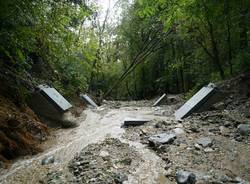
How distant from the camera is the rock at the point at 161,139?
4.84 meters

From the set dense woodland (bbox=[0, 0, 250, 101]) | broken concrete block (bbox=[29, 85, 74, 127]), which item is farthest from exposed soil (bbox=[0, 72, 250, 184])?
dense woodland (bbox=[0, 0, 250, 101])

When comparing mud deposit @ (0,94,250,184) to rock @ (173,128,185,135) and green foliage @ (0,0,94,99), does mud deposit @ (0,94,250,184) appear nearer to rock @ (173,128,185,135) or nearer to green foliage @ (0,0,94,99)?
rock @ (173,128,185,135)

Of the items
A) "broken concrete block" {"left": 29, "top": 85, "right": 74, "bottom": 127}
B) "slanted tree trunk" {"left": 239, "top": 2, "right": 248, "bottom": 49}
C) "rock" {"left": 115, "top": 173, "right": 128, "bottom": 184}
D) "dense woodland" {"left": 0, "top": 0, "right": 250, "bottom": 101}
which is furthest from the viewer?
"broken concrete block" {"left": 29, "top": 85, "right": 74, "bottom": 127}

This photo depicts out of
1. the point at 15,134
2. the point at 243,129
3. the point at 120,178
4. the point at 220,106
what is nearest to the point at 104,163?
the point at 120,178

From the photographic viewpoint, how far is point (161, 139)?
4.96m

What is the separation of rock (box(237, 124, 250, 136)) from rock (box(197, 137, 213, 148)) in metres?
0.65

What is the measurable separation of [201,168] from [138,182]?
0.94 metres

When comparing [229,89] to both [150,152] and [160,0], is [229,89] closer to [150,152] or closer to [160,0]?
[160,0]

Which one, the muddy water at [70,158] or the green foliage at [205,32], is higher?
the green foliage at [205,32]

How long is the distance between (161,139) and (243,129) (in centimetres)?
154

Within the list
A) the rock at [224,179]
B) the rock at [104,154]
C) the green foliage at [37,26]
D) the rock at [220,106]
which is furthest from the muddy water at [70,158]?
the rock at [220,106]

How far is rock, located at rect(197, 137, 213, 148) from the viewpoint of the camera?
4500 millimetres

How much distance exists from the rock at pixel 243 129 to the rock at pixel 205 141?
0.65m

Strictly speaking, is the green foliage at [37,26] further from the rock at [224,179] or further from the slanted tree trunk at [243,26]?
the slanted tree trunk at [243,26]
